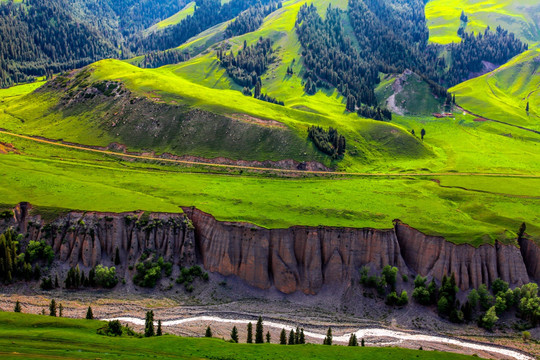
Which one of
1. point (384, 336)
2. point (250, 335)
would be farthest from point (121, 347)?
point (384, 336)

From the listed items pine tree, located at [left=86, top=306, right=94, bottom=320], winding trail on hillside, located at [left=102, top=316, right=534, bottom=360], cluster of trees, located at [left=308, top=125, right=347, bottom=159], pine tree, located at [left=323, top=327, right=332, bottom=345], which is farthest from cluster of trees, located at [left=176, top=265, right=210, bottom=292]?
cluster of trees, located at [left=308, top=125, right=347, bottom=159]

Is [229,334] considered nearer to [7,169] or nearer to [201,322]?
[201,322]

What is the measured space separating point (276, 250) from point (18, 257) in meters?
58.4

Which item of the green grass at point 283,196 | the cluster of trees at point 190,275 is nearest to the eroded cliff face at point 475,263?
the green grass at point 283,196

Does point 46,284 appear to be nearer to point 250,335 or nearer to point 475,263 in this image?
point 250,335

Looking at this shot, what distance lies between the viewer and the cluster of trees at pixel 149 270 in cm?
10269

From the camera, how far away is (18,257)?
100 m

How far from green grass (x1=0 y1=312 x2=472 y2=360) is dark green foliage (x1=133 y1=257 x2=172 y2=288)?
21972 mm

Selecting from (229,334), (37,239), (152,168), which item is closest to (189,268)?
(229,334)

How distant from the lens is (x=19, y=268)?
9962cm

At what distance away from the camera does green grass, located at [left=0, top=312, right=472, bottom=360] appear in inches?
2719

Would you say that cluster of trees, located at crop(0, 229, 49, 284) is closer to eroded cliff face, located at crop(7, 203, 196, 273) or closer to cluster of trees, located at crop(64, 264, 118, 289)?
eroded cliff face, located at crop(7, 203, 196, 273)

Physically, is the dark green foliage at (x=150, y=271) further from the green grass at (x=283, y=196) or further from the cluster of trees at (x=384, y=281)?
the cluster of trees at (x=384, y=281)

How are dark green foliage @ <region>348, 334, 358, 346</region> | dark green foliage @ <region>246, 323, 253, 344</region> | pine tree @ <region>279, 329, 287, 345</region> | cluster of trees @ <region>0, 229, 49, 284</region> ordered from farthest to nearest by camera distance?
cluster of trees @ <region>0, 229, 49, 284</region>
dark green foliage @ <region>348, 334, 358, 346</region>
dark green foliage @ <region>246, 323, 253, 344</region>
pine tree @ <region>279, 329, 287, 345</region>
